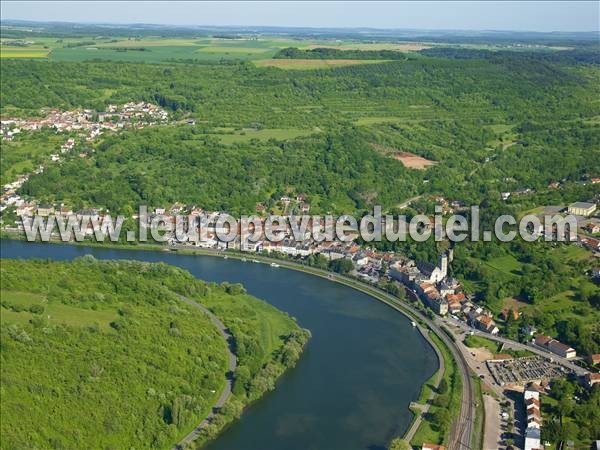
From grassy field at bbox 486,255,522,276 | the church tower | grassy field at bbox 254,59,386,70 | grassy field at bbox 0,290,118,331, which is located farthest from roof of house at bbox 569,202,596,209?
grassy field at bbox 254,59,386,70

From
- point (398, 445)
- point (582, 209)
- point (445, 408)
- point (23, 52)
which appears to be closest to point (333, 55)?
point (23, 52)

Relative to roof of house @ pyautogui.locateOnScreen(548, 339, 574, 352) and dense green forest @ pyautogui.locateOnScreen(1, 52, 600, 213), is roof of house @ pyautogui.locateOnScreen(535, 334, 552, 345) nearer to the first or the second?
roof of house @ pyautogui.locateOnScreen(548, 339, 574, 352)

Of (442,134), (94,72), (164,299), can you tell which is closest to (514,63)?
(442,134)

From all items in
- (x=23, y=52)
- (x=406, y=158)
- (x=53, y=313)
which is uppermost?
(x=23, y=52)

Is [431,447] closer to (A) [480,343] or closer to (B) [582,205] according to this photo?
(A) [480,343]

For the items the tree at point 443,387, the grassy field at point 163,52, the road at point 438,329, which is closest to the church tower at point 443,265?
the road at point 438,329

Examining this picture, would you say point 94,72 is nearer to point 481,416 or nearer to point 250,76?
point 250,76

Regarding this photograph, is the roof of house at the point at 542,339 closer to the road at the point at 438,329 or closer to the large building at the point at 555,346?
the large building at the point at 555,346
